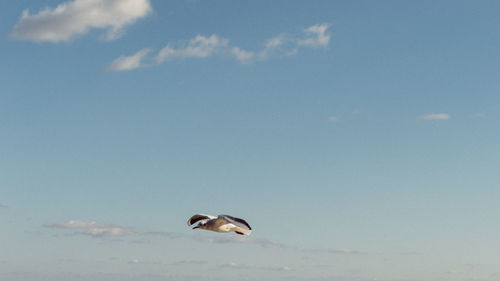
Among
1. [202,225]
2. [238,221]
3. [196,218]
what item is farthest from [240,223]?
[196,218]

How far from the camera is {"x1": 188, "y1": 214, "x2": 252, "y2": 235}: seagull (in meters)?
78.2

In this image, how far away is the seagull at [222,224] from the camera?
78.2m

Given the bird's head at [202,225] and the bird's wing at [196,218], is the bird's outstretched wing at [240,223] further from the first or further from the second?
the bird's wing at [196,218]

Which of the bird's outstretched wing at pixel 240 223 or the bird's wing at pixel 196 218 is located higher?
the bird's wing at pixel 196 218

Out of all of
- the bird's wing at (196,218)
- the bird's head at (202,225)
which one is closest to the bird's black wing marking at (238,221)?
the bird's head at (202,225)

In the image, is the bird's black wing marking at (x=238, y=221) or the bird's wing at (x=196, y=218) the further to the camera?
the bird's wing at (x=196, y=218)

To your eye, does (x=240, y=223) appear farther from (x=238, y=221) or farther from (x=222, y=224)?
(x=222, y=224)

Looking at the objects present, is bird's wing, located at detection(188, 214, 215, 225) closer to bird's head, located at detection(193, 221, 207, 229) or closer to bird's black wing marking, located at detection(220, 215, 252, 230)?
bird's head, located at detection(193, 221, 207, 229)

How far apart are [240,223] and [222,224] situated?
7.20 metres

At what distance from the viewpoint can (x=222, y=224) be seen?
84.7 metres

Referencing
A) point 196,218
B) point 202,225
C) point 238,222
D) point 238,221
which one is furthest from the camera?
point 196,218

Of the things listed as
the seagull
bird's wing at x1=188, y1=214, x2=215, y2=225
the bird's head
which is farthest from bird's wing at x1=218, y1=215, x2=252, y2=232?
bird's wing at x1=188, y1=214, x2=215, y2=225

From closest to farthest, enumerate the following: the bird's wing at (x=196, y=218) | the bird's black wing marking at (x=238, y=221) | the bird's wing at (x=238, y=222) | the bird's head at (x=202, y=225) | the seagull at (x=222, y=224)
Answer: the bird's wing at (x=238, y=222), the bird's black wing marking at (x=238, y=221), the seagull at (x=222, y=224), the bird's head at (x=202, y=225), the bird's wing at (x=196, y=218)

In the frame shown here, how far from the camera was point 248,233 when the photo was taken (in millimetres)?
81000
